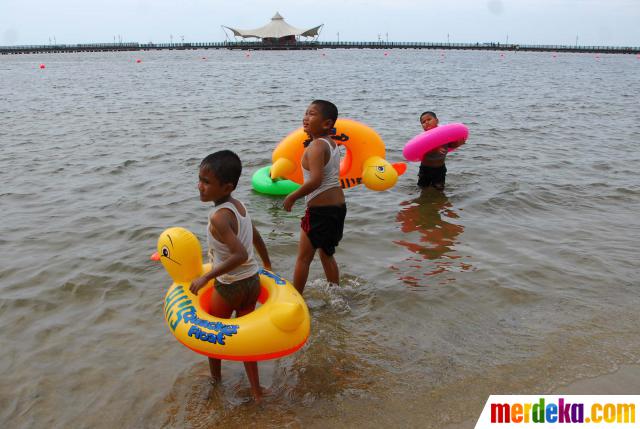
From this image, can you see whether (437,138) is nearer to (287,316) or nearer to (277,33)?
(287,316)

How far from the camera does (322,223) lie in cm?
395

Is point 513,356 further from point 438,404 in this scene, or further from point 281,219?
point 281,219

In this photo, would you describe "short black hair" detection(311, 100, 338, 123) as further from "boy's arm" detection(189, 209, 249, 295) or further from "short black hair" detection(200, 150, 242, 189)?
"boy's arm" detection(189, 209, 249, 295)

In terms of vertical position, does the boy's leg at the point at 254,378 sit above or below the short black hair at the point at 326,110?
below

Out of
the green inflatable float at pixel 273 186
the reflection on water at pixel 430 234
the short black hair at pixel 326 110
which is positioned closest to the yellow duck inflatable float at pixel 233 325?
the short black hair at pixel 326 110

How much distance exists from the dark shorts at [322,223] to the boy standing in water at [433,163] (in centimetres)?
352

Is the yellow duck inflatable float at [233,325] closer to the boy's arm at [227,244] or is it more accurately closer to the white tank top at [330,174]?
the boy's arm at [227,244]

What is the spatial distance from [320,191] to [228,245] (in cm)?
122

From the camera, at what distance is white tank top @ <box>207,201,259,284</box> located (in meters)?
2.91

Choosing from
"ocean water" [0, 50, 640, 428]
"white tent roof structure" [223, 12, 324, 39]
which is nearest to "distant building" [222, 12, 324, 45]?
"white tent roof structure" [223, 12, 324, 39]

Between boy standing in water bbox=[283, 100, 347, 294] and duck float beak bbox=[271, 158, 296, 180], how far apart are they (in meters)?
0.75

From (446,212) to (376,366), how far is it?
11.6 ft

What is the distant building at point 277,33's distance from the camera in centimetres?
9500

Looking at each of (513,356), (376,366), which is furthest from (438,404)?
(513,356)
